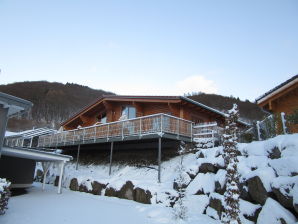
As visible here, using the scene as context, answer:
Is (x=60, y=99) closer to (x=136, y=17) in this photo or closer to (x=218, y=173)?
(x=136, y=17)

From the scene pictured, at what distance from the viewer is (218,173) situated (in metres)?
9.38

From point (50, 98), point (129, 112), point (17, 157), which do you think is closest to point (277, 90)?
point (129, 112)

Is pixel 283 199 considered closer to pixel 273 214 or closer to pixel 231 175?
pixel 273 214

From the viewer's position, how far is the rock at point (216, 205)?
7973mm

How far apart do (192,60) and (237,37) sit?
3.67m

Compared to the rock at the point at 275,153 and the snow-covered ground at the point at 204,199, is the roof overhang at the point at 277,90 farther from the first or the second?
the rock at the point at 275,153

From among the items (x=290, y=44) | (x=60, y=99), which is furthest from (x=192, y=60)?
Result: (x=60, y=99)

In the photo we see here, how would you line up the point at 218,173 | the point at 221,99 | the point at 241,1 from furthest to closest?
the point at 221,99, the point at 241,1, the point at 218,173

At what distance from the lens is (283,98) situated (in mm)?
12336

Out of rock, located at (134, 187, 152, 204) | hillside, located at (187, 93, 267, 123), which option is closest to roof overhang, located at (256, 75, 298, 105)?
rock, located at (134, 187, 152, 204)

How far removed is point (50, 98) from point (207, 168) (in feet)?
240

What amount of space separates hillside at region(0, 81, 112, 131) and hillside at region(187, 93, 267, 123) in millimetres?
37276

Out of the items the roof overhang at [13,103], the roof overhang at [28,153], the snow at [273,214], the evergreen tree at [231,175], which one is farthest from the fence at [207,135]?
the roof overhang at [13,103]

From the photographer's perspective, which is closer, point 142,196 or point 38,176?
point 142,196
